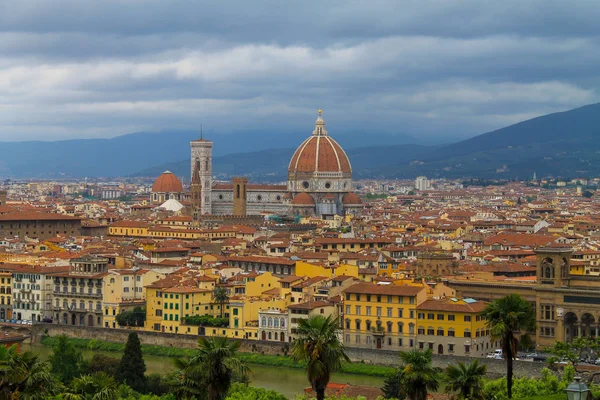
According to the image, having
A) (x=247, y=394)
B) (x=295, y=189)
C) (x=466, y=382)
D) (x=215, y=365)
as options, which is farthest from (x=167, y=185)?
(x=215, y=365)

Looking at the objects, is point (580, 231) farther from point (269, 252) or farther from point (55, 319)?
point (55, 319)

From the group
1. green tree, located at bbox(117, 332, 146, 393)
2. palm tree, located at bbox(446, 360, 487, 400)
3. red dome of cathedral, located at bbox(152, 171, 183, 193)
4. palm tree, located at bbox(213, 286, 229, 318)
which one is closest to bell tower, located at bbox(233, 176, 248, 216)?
red dome of cathedral, located at bbox(152, 171, 183, 193)

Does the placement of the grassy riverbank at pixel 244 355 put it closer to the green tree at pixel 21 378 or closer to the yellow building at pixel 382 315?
the yellow building at pixel 382 315

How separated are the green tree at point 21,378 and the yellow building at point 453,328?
2294cm

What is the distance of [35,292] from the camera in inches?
2267

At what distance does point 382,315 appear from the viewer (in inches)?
1886

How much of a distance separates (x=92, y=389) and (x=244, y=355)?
70.2 ft

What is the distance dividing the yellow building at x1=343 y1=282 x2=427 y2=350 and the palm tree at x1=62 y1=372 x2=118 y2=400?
20.5 metres

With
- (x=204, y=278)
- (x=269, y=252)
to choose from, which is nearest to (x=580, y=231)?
(x=269, y=252)

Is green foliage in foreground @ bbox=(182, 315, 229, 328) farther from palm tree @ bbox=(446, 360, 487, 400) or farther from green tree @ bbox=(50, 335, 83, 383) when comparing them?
palm tree @ bbox=(446, 360, 487, 400)

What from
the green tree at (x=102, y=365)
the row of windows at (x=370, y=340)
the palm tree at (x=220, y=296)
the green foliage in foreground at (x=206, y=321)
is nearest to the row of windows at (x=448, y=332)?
the row of windows at (x=370, y=340)

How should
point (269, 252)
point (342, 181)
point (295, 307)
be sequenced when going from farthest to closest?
point (342, 181) → point (269, 252) → point (295, 307)

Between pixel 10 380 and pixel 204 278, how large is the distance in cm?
3060

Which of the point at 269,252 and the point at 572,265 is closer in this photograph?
the point at 572,265
